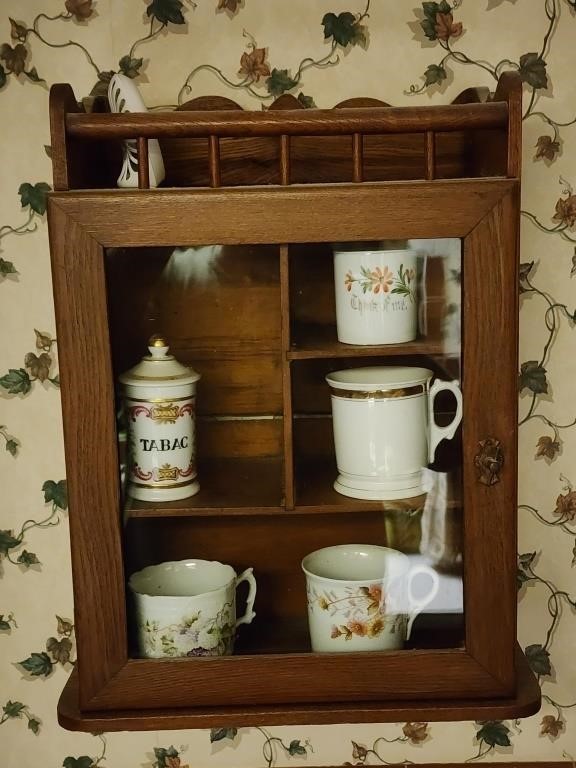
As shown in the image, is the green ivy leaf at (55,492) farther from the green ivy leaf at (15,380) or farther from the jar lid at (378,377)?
the jar lid at (378,377)

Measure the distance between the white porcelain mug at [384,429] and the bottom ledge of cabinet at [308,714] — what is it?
0.81 feet

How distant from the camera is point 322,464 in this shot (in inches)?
42.2

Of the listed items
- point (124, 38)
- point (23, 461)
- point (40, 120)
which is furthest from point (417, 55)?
point (23, 461)

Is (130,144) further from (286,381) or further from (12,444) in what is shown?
(12,444)

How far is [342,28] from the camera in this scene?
4.28ft

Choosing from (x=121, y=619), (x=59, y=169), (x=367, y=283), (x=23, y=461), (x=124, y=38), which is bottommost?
(x=121, y=619)

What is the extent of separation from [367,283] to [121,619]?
0.48 meters

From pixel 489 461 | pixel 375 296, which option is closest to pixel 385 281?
pixel 375 296

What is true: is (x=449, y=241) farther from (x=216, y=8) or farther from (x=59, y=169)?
(x=216, y=8)

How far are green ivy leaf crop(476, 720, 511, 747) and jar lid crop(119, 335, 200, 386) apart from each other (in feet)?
2.61

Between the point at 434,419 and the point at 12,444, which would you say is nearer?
the point at 434,419

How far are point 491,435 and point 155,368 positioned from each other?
395mm

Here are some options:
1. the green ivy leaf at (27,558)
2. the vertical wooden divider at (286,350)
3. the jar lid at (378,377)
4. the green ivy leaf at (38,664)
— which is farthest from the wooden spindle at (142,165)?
the green ivy leaf at (38,664)

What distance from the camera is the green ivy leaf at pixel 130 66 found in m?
1.31
